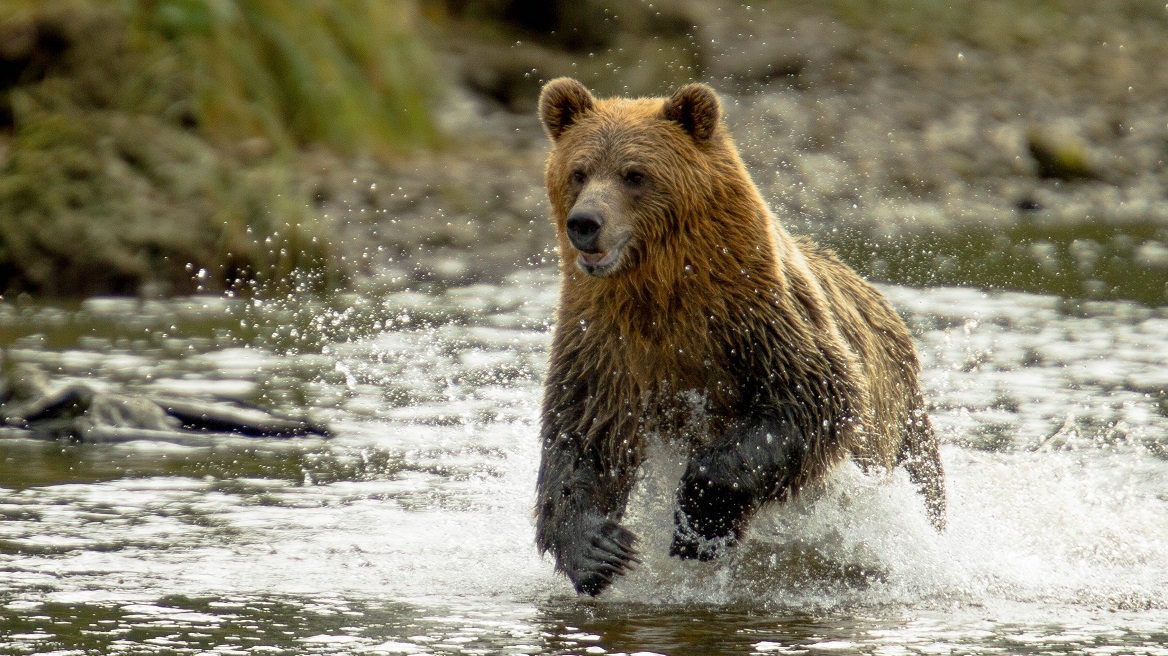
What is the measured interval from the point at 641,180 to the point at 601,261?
1.31ft

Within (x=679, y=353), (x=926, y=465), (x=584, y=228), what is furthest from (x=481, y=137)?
(x=584, y=228)

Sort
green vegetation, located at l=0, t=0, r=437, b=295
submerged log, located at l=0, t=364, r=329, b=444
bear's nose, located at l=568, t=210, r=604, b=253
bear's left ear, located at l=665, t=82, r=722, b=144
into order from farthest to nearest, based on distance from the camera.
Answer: green vegetation, located at l=0, t=0, r=437, b=295 → submerged log, located at l=0, t=364, r=329, b=444 → bear's left ear, located at l=665, t=82, r=722, b=144 → bear's nose, located at l=568, t=210, r=604, b=253

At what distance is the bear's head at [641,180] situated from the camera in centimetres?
630

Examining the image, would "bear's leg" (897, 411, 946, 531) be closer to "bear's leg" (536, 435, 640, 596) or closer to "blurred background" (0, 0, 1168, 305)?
"bear's leg" (536, 435, 640, 596)

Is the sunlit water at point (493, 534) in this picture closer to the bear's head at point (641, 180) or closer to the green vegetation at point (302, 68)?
the bear's head at point (641, 180)

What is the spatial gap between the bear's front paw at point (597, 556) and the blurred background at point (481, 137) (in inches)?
353

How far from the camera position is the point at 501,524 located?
750 centimetres

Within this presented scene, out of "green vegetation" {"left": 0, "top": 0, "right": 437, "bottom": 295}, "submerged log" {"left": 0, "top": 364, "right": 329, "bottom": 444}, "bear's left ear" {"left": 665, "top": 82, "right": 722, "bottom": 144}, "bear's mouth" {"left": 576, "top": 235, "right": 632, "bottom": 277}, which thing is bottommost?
"submerged log" {"left": 0, "top": 364, "right": 329, "bottom": 444}

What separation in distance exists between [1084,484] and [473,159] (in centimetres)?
1260

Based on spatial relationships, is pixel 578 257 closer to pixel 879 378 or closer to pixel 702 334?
pixel 702 334

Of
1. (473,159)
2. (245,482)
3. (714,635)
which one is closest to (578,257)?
(714,635)

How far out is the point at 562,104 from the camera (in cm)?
678

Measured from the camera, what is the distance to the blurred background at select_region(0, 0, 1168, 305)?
1504 centimetres

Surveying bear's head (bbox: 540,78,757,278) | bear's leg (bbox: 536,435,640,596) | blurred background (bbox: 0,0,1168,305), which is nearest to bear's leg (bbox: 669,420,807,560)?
bear's leg (bbox: 536,435,640,596)
